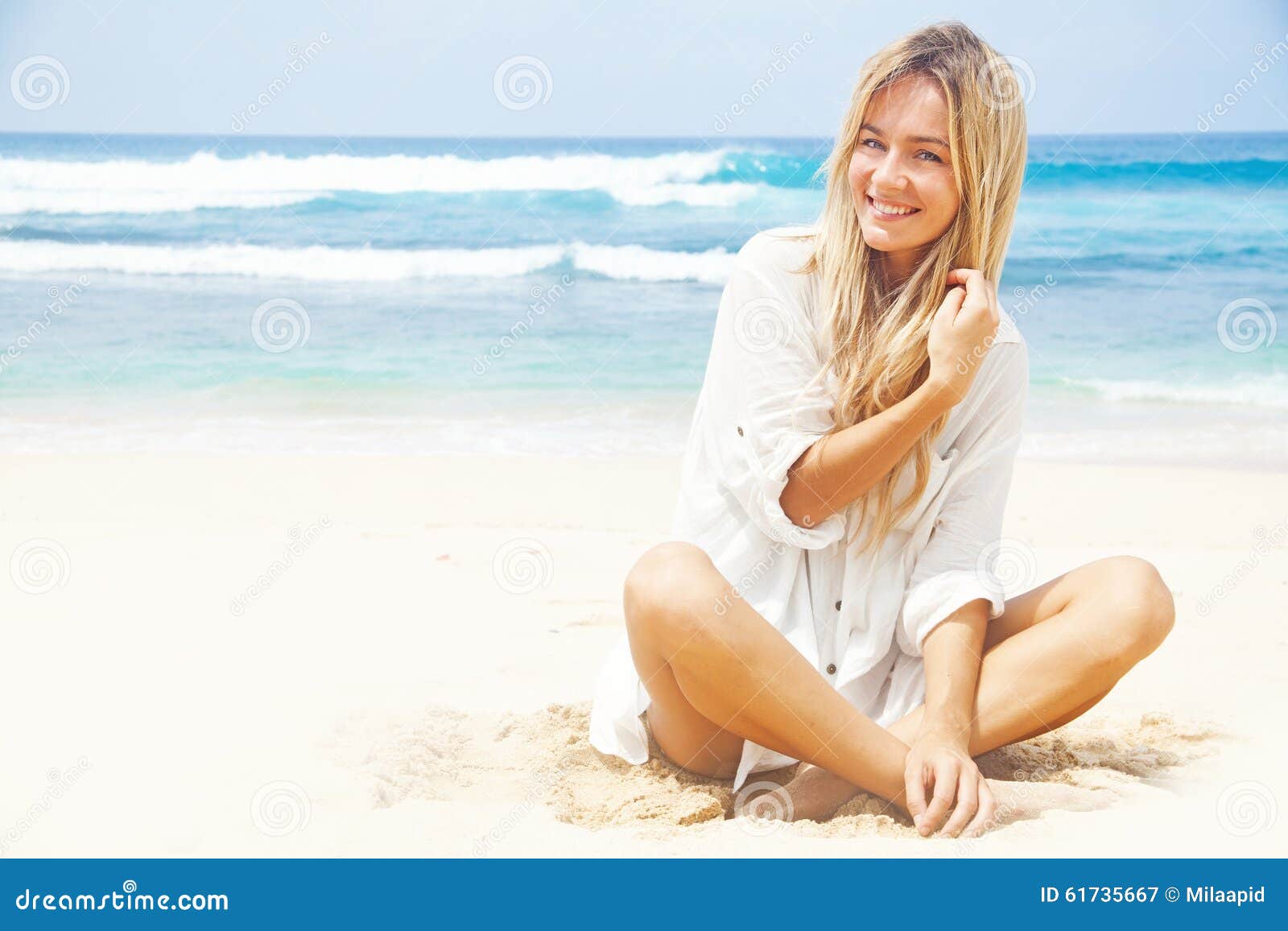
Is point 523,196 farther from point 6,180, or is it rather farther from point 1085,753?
point 1085,753

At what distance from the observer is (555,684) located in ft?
12.0

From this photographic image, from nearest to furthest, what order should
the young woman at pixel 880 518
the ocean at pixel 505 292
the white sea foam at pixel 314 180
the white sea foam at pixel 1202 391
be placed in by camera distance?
the young woman at pixel 880 518, the ocean at pixel 505 292, the white sea foam at pixel 1202 391, the white sea foam at pixel 314 180

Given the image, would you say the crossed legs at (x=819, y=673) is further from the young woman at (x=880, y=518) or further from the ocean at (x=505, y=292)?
the ocean at (x=505, y=292)

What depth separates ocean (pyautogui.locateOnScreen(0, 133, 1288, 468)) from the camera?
8.23 meters

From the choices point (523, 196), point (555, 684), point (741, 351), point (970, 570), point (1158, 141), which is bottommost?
point (555, 684)

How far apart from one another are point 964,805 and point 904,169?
52.2 inches

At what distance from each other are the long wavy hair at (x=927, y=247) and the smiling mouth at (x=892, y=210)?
0.24 ft

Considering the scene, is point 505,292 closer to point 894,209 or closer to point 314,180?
point 314,180

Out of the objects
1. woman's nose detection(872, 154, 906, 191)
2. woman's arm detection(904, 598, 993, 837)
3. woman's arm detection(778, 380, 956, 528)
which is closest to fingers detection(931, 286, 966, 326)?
woman's arm detection(778, 380, 956, 528)

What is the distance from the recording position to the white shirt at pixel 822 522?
258 cm

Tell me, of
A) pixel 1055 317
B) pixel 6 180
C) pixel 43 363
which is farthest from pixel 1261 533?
pixel 6 180

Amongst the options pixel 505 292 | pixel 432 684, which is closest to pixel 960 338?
pixel 432 684

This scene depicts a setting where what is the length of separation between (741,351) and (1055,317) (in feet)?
32.6

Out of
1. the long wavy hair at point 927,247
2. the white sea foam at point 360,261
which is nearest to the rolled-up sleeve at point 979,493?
the long wavy hair at point 927,247
